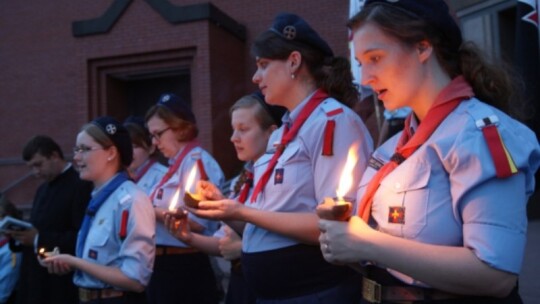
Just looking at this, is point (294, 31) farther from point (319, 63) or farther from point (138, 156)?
point (138, 156)

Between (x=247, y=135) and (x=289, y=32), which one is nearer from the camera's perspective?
(x=289, y=32)

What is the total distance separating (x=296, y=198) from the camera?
272 cm

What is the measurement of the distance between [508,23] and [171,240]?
19.9 feet

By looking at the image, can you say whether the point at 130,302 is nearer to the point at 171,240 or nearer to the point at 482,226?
the point at 171,240

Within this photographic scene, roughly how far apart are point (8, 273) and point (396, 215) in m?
5.15

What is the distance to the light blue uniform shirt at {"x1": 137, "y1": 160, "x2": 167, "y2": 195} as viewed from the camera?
5434mm

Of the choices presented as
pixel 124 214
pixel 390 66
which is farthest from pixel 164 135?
pixel 390 66

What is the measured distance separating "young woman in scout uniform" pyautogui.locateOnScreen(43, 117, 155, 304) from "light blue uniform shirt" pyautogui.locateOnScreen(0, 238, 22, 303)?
2327 mm

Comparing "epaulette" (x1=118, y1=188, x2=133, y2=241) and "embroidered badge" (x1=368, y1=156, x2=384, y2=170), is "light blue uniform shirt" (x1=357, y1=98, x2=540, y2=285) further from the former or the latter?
"epaulette" (x1=118, y1=188, x2=133, y2=241)

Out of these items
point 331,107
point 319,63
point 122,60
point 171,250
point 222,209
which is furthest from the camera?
point 122,60

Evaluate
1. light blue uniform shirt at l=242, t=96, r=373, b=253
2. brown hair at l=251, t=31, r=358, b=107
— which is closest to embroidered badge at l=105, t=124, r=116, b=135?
brown hair at l=251, t=31, r=358, b=107

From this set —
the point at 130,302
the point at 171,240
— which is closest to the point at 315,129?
the point at 130,302

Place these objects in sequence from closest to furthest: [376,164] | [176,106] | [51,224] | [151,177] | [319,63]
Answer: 1. [376,164]
2. [319,63]
3. [51,224]
4. [176,106]
5. [151,177]

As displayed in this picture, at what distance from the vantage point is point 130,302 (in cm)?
382
